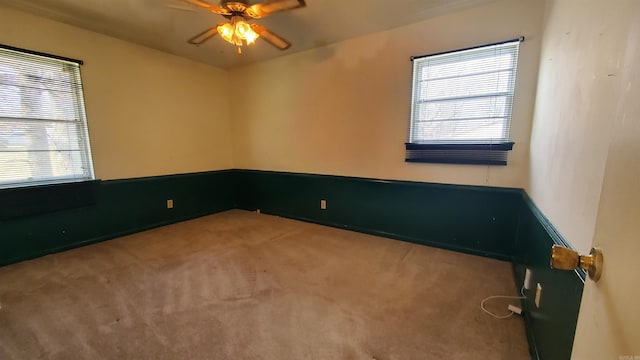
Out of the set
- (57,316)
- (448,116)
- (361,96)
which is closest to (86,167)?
(57,316)

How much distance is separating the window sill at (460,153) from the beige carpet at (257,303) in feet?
3.30

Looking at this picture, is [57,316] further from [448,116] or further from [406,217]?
[448,116]

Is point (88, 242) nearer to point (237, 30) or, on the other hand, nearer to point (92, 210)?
point (92, 210)

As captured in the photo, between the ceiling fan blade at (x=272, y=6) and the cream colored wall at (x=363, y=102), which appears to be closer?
the ceiling fan blade at (x=272, y=6)

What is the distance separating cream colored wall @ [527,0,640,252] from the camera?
2.90 feet

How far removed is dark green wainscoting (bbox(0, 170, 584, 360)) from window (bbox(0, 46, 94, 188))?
8.2 inches

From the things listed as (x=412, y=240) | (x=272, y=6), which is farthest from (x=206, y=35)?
(x=412, y=240)

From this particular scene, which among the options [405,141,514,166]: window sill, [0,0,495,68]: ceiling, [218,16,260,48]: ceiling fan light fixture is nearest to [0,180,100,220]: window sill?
[0,0,495,68]: ceiling

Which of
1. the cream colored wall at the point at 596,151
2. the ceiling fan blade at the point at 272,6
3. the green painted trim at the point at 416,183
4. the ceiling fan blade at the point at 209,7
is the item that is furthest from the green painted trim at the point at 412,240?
the ceiling fan blade at the point at 209,7

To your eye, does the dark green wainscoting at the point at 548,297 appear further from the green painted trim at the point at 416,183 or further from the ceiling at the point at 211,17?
the ceiling at the point at 211,17

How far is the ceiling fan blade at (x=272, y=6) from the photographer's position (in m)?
1.95

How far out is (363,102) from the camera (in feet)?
10.7

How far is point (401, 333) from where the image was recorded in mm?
1643

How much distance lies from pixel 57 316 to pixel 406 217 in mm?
3220
